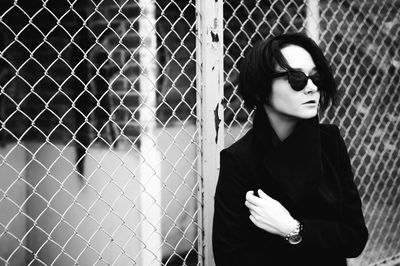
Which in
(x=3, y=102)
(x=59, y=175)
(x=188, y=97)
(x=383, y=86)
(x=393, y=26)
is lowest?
(x=59, y=175)

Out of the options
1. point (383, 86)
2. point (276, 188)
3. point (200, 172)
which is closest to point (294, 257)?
point (276, 188)

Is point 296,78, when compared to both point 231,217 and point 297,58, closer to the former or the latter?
point 297,58

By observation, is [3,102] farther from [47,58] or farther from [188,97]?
[188,97]

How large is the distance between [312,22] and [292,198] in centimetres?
167

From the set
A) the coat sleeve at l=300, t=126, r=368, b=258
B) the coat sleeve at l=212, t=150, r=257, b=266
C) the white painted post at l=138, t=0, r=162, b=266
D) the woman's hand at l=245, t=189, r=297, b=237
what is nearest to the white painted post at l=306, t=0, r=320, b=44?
the white painted post at l=138, t=0, r=162, b=266

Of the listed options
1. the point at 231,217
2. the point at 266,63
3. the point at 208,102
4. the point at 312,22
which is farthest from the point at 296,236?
the point at 312,22

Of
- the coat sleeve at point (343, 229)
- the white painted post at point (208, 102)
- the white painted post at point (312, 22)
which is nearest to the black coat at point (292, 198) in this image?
the coat sleeve at point (343, 229)

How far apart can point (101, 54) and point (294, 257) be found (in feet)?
5.06

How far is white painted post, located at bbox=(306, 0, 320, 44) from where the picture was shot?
3.17m

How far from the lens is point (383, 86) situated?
3824 mm

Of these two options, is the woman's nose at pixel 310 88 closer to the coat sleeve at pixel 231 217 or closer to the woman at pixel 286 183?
the woman at pixel 286 183

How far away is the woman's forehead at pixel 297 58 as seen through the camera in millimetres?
1919

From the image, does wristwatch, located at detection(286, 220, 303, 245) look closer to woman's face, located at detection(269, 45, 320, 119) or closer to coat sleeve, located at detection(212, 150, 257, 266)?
coat sleeve, located at detection(212, 150, 257, 266)

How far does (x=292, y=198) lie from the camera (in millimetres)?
1891
